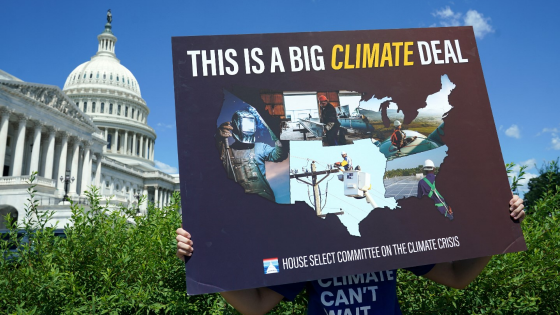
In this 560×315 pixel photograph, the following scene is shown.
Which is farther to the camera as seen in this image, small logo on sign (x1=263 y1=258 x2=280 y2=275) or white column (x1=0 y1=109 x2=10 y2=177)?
white column (x1=0 y1=109 x2=10 y2=177)

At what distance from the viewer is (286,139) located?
2611 mm

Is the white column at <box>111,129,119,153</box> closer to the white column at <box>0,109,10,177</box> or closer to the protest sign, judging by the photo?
the white column at <box>0,109,10,177</box>

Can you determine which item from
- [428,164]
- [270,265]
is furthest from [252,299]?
[428,164]

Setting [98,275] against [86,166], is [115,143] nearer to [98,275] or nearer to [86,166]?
[86,166]

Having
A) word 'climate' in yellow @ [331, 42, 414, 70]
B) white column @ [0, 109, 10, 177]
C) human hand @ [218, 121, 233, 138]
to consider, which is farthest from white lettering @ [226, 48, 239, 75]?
white column @ [0, 109, 10, 177]

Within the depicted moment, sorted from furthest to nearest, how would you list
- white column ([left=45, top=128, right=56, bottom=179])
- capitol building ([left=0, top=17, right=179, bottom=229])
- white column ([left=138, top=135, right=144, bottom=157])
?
1. white column ([left=138, top=135, right=144, bottom=157])
2. white column ([left=45, top=128, right=56, bottom=179])
3. capitol building ([left=0, top=17, right=179, bottom=229])

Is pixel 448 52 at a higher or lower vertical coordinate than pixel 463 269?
higher

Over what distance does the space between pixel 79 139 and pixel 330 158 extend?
53.2 meters

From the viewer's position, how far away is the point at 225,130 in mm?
2553

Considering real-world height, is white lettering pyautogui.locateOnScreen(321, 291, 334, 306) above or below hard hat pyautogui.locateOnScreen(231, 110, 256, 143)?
below

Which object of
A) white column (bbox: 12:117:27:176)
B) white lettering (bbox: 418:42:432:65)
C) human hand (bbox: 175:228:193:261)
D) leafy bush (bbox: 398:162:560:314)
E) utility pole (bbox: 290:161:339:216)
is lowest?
leafy bush (bbox: 398:162:560:314)

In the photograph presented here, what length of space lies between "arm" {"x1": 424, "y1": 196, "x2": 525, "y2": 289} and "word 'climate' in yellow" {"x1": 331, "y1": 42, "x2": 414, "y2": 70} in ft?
3.77

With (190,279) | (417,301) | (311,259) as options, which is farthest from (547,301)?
(190,279)

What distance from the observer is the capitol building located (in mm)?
36219
